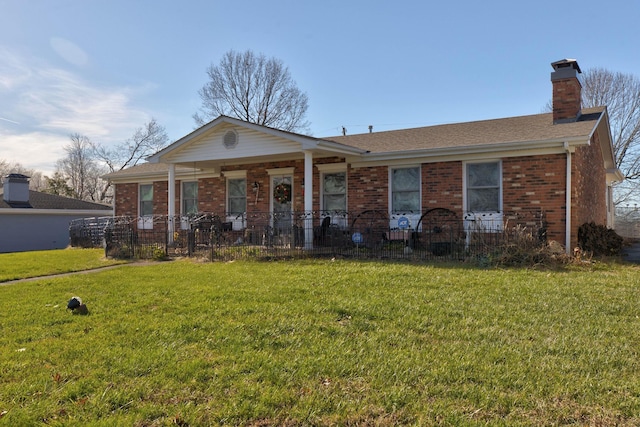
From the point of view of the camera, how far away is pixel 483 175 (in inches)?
481

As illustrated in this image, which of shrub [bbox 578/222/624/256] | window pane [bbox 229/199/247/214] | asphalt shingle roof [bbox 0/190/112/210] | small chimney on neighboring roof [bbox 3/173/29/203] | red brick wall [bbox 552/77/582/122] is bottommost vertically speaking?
shrub [bbox 578/222/624/256]

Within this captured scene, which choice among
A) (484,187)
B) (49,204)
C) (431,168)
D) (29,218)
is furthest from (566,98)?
(49,204)

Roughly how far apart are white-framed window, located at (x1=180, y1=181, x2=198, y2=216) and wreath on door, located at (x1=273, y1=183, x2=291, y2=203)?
3960 mm

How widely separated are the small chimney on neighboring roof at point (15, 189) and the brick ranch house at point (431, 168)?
1303 cm

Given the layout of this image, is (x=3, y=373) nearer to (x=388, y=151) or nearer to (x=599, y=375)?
(x=599, y=375)

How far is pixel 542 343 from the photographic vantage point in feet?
14.1

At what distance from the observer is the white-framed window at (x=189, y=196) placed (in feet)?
58.5

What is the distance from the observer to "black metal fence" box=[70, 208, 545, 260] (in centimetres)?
1063

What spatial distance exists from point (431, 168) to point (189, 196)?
9723 millimetres

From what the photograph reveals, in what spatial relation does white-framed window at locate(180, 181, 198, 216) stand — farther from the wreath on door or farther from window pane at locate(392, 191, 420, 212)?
window pane at locate(392, 191, 420, 212)

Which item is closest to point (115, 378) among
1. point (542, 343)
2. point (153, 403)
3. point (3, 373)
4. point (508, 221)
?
point (153, 403)

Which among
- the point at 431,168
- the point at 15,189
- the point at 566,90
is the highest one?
the point at 566,90

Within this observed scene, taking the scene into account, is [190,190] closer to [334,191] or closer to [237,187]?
[237,187]

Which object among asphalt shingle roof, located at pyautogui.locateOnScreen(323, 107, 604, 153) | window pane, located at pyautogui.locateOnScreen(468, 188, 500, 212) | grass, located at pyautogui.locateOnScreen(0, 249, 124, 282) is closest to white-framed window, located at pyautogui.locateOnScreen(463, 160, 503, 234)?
window pane, located at pyautogui.locateOnScreen(468, 188, 500, 212)
